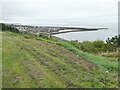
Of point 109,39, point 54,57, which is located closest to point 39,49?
point 54,57

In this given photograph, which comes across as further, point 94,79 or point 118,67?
point 118,67

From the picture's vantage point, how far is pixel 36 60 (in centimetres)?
870

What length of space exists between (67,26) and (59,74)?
18.7 m

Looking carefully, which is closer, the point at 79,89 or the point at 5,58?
the point at 79,89

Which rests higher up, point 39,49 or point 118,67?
point 39,49

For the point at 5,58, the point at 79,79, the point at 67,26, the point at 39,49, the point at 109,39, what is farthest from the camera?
the point at 67,26

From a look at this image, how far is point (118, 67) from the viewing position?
10445 mm

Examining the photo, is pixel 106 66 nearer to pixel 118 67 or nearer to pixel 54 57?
pixel 118 67

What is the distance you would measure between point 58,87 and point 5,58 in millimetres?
2047

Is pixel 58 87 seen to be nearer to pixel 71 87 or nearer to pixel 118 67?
pixel 71 87

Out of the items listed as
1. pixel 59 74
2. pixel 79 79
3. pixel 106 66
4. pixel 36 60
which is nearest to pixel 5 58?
pixel 36 60

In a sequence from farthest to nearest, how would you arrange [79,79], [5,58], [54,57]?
[54,57] < [5,58] < [79,79]

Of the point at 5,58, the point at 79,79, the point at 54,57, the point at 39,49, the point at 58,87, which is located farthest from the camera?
the point at 39,49

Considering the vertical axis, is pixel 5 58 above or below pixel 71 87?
above
